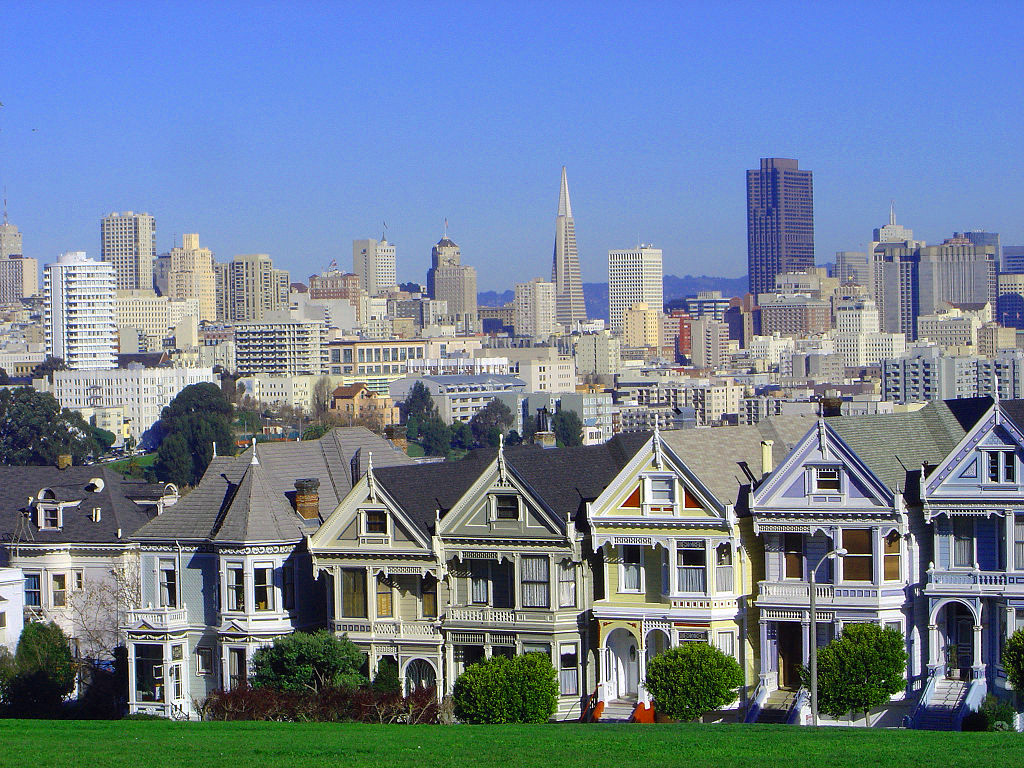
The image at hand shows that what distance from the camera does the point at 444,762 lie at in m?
32.6

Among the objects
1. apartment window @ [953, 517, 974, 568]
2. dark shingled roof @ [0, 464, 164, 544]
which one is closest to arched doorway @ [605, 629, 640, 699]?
Result: apartment window @ [953, 517, 974, 568]

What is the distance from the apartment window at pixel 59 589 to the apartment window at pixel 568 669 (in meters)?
16.6

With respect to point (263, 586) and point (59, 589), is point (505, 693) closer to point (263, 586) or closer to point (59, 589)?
point (263, 586)

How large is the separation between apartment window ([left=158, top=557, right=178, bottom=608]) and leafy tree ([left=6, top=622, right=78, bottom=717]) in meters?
4.04

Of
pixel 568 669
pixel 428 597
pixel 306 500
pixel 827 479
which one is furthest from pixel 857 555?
pixel 306 500

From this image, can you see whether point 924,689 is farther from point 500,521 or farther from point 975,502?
point 500,521

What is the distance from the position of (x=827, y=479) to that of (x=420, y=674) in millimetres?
10573

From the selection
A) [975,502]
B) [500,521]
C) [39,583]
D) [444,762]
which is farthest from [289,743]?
[39,583]

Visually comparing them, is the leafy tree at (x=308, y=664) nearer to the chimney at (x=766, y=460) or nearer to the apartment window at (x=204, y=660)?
the apartment window at (x=204, y=660)

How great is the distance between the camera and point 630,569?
45812 millimetres

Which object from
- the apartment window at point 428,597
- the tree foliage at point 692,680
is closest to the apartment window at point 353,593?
the apartment window at point 428,597

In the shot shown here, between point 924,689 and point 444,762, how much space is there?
45.6ft

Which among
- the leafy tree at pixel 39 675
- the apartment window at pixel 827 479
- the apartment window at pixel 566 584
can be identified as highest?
the apartment window at pixel 827 479

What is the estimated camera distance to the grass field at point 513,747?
32312mm
